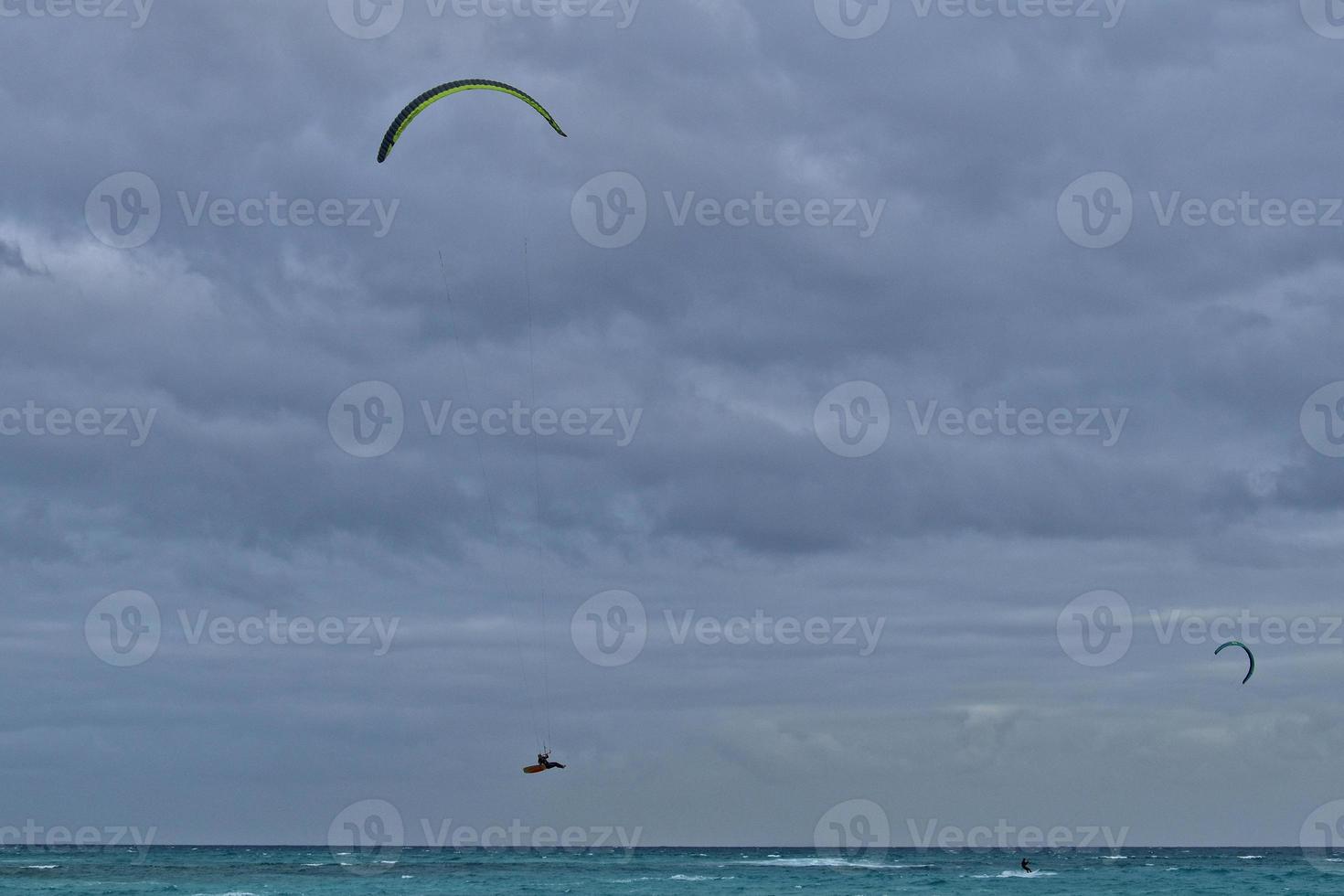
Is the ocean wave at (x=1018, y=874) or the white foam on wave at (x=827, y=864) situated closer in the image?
the ocean wave at (x=1018, y=874)

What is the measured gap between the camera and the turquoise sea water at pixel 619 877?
236 feet

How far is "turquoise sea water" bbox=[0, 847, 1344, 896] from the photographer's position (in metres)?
71.8

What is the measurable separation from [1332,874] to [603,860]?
176ft

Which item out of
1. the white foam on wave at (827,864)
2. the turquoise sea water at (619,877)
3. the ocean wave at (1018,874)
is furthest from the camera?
the white foam on wave at (827,864)

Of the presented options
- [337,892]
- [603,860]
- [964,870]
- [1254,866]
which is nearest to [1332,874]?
[1254,866]

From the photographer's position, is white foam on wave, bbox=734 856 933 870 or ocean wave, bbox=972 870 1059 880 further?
white foam on wave, bbox=734 856 933 870

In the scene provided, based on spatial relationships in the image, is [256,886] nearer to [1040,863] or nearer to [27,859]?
[27,859]

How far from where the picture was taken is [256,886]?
74125 millimetres

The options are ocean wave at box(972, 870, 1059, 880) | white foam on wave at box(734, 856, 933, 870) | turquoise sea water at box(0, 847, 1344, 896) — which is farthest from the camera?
white foam on wave at box(734, 856, 933, 870)

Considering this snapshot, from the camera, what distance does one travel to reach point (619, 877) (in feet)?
279

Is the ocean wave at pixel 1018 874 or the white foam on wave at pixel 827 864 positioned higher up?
the white foam on wave at pixel 827 864

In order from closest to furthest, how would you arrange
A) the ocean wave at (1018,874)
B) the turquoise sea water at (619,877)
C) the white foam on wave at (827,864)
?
the turquoise sea water at (619,877), the ocean wave at (1018,874), the white foam on wave at (827,864)

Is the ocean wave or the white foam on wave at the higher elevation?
the white foam on wave

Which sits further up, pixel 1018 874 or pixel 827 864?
pixel 827 864
